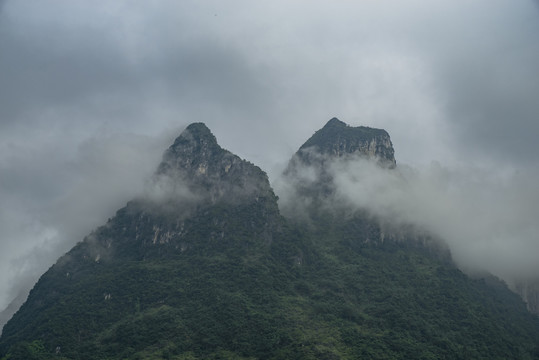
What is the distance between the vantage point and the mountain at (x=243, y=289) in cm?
11075

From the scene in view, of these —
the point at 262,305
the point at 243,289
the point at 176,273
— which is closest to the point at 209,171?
the point at 176,273

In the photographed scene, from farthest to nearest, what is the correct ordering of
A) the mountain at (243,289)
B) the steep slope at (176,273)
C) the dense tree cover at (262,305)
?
the steep slope at (176,273)
the mountain at (243,289)
the dense tree cover at (262,305)

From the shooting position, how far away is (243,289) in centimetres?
13112

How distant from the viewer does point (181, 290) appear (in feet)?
425

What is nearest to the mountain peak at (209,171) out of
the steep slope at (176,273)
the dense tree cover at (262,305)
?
the steep slope at (176,273)

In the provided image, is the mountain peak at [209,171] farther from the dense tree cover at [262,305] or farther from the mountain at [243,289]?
the dense tree cover at [262,305]

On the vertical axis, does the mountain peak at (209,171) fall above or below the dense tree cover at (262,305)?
above

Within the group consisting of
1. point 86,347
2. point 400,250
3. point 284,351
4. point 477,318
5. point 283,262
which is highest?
point 400,250

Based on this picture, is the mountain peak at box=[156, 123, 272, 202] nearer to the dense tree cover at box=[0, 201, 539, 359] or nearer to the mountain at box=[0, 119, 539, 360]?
the mountain at box=[0, 119, 539, 360]

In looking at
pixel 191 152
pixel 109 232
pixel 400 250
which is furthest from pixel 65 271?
pixel 400 250

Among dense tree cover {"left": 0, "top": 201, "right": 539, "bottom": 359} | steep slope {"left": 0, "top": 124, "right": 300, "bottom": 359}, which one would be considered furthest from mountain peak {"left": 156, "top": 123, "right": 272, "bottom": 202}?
dense tree cover {"left": 0, "top": 201, "right": 539, "bottom": 359}

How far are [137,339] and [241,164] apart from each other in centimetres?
7989

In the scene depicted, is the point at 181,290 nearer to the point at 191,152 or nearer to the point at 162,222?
the point at 162,222

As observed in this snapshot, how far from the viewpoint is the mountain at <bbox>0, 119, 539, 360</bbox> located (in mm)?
110750
